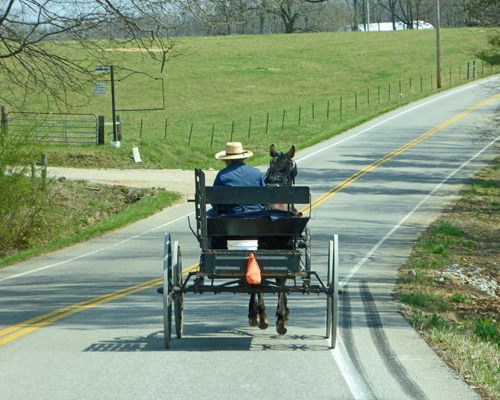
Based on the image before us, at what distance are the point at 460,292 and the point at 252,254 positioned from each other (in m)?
6.58

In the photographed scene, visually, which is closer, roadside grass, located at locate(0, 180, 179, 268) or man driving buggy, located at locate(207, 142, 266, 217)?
man driving buggy, located at locate(207, 142, 266, 217)

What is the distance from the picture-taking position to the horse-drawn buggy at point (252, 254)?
26.3 ft

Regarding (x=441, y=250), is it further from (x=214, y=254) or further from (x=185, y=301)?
(x=214, y=254)

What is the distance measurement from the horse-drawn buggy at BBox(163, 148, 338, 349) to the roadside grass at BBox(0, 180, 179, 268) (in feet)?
35.0

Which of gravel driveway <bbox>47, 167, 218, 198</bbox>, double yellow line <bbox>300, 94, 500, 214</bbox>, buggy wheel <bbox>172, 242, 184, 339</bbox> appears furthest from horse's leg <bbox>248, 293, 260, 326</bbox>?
gravel driveway <bbox>47, 167, 218, 198</bbox>

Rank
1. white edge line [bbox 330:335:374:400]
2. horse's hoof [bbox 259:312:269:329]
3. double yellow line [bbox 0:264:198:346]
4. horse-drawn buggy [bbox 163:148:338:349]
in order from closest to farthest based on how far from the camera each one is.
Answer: white edge line [bbox 330:335:374:400]
horse-drawn buggy [bbox 163:148:338:349]
horse's hoof [bbox 259:312:269:329]
double yellow line [bbox 0:264:198:346]

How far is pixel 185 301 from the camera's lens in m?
11.4

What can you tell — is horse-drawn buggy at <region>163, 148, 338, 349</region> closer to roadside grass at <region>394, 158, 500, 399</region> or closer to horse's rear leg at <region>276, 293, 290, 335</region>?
horse's rear leg at <region>276, 293, 290, 335</region>

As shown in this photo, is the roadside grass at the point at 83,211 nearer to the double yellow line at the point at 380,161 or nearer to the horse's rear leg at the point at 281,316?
the double yellow line at the point at 380,161

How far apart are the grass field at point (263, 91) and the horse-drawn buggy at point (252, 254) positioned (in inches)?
843

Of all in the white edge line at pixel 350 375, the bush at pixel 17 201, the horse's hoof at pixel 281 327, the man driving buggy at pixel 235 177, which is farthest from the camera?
the bush at pixel 17 201

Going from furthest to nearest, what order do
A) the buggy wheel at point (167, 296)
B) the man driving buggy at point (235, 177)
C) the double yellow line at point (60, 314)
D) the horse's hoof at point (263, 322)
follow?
the double yellow line at point (60, 314) < the man driving buggy at point (235, 177) < the horse's hoof at point (263, 322) < the buggy wheel at point (167, 296)

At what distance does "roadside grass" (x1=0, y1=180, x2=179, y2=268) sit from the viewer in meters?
21.0

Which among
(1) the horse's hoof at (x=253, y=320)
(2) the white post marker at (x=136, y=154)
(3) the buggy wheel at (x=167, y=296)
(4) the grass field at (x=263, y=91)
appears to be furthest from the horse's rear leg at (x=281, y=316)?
(2) the white post marker at (x=136, y=154)
